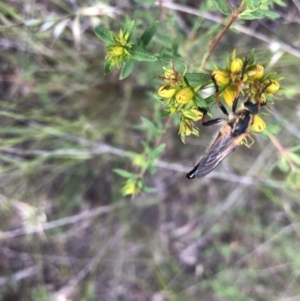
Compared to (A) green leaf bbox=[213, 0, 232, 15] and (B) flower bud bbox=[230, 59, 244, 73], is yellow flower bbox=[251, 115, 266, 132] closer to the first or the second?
(B) flower bud bbox=[230, 59, 244, 73]

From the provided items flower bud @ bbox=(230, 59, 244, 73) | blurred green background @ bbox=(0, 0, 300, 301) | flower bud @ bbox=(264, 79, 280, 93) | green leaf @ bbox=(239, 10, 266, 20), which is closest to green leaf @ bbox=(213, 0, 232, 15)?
green leaf @ bbox=(239, 10, 266, 20)

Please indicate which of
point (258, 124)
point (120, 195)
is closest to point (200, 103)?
point (258, 124)

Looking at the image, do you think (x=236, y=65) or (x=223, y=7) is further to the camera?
(x=223, y=7)

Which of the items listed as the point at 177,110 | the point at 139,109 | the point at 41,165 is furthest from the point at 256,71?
the point at 41,165

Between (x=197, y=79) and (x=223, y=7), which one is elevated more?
(x=223, y=7)

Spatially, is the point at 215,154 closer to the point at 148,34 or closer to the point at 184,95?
the point at 184,95

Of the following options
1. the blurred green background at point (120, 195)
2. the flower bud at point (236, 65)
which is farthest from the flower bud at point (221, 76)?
the blurred green background at point (120, 195)
